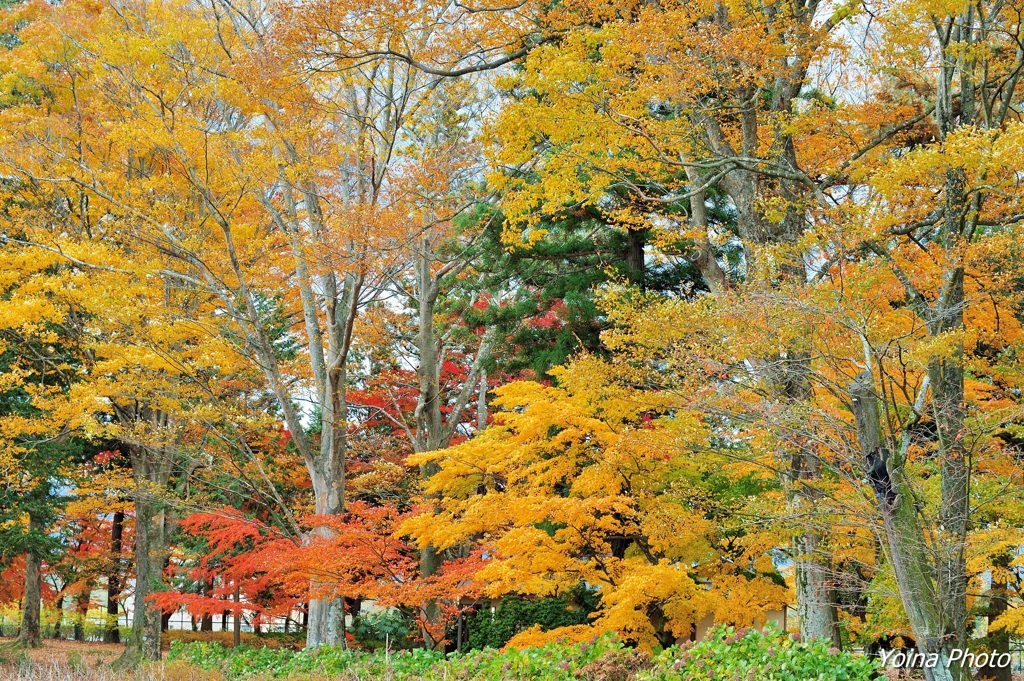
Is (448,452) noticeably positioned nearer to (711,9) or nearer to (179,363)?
(179,363)

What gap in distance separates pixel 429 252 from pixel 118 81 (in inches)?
210

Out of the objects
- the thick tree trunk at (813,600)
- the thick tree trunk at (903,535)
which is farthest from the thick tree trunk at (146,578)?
the thick tree trunk at (903,535)

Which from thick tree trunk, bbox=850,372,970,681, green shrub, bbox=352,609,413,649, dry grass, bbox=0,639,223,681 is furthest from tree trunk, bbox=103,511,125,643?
thick tree trunk, bbox=850,372,970,681

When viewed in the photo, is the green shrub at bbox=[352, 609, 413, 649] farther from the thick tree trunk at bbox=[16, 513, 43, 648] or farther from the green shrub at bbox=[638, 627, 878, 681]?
the green shrub at bbox=[638, 627, 878, 681]

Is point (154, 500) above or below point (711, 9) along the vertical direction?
below

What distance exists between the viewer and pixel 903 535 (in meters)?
6.98

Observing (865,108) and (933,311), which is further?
(865,108)

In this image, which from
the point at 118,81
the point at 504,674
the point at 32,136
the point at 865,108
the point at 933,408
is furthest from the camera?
the point at 32,136

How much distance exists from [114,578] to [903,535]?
870 inches

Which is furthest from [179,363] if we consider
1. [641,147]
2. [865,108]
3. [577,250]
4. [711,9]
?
[865,108]

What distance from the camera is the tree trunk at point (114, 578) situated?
2217 centimetres

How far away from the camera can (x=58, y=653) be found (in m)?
18.6

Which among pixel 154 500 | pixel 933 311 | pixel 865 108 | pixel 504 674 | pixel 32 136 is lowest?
pixel 504 674

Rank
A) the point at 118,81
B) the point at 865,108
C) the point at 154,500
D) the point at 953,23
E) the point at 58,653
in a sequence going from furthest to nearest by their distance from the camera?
1. the point at 58,653
2. the point at 154,500
3. the point at 118,81
4. the point at 865,108
5. the point at 953,23
